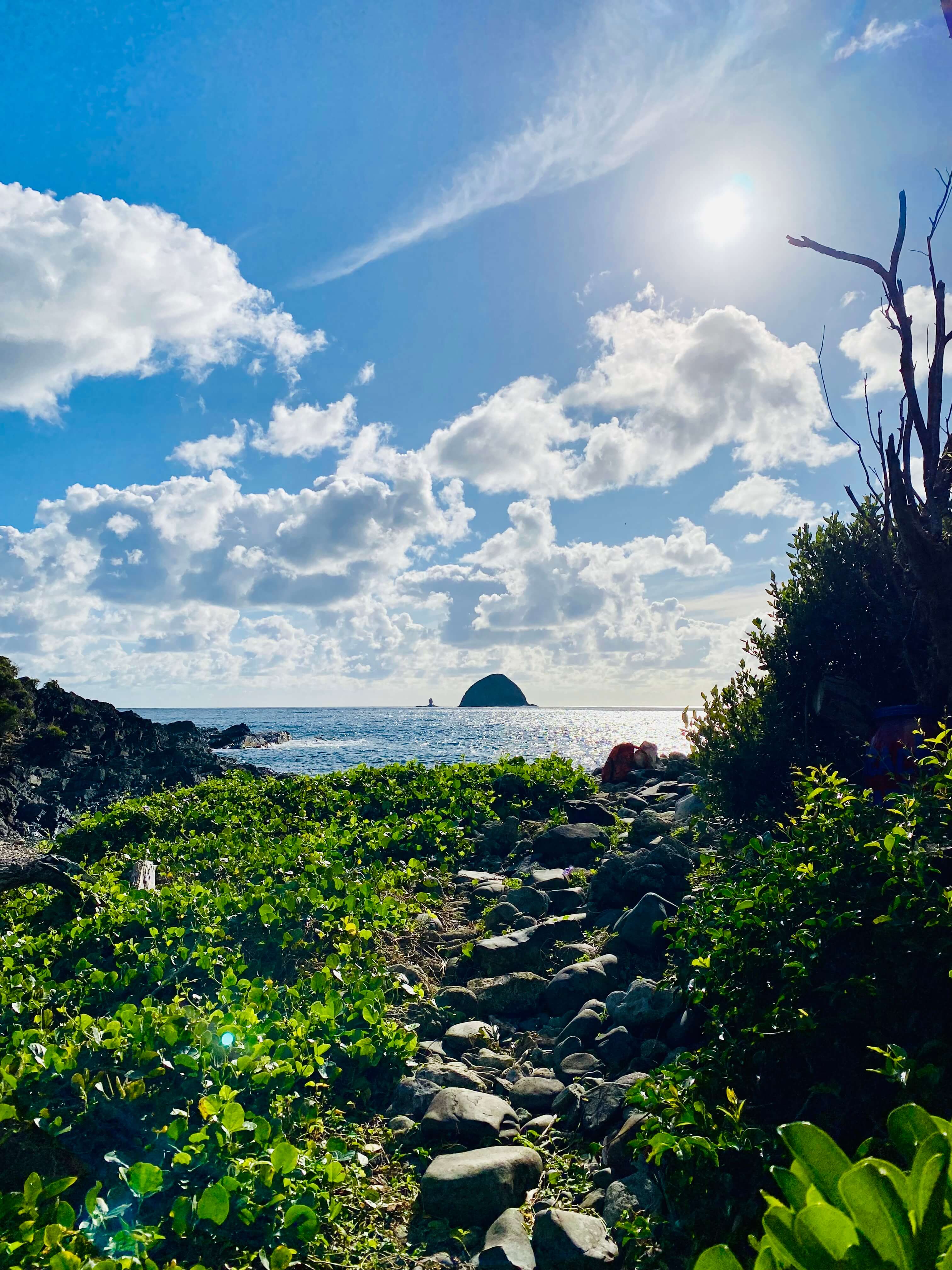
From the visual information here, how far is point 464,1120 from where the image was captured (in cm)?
475

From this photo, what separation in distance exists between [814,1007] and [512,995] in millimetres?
3428

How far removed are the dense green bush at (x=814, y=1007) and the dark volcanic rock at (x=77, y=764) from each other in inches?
706

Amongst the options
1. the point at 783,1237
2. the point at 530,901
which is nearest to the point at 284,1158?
Answer: the point at 783,1237

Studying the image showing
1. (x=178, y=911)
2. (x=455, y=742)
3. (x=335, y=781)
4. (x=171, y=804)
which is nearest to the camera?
(x=178, y=911)

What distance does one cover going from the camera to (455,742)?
6506cm

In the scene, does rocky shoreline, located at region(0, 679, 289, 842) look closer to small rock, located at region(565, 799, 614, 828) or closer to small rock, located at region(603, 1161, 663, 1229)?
small rock, located at region(565, 799, 614, 828)

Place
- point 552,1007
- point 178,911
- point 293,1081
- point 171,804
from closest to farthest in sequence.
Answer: point 293,1081
point 552,1007
point 178,911
point 171,804

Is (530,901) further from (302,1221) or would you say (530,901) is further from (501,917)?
(302,1221)

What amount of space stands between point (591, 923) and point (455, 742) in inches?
2264

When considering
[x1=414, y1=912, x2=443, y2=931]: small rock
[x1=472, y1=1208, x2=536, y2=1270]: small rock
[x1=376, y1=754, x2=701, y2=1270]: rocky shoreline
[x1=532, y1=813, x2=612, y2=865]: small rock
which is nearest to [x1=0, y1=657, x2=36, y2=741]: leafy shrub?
[x1=376, y1=754, x2=701, y2=1270]: rocky shoreline

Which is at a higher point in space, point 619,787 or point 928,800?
point 928,800

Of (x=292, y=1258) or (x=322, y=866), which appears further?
(x=322, y=866)

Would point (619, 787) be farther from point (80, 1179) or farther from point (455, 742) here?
point (455, 742)

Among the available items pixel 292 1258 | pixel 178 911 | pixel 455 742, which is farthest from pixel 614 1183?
pixel 455 742
